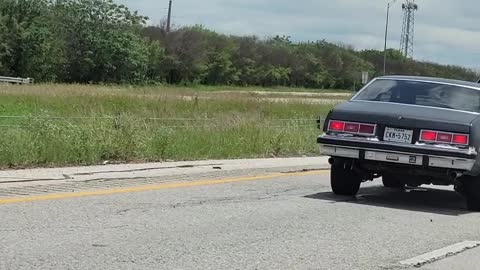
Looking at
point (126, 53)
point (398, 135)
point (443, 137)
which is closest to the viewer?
point (443, 137)

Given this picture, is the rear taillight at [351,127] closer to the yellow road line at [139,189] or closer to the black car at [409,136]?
the black car at [409,136]

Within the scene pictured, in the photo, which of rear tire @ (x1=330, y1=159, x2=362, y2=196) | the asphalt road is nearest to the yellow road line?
the asphalt road

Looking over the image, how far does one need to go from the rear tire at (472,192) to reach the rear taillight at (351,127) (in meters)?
1.53

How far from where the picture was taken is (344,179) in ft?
34.3

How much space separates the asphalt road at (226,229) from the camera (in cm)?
638

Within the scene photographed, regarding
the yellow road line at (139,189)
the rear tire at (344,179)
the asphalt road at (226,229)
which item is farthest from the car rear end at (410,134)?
the yellow road line at (139,189)

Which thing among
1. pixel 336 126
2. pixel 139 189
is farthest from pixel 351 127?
pixel 139 189

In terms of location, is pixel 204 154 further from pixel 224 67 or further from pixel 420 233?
pixel 224 67

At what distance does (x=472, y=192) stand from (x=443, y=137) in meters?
1.11

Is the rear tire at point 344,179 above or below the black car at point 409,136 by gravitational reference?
below

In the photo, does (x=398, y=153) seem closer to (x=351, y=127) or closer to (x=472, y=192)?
(x=351, y=127)

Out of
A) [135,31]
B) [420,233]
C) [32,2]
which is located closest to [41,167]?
[420,233]

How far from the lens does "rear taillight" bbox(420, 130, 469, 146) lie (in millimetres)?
9133

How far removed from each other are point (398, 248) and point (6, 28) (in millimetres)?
56740
